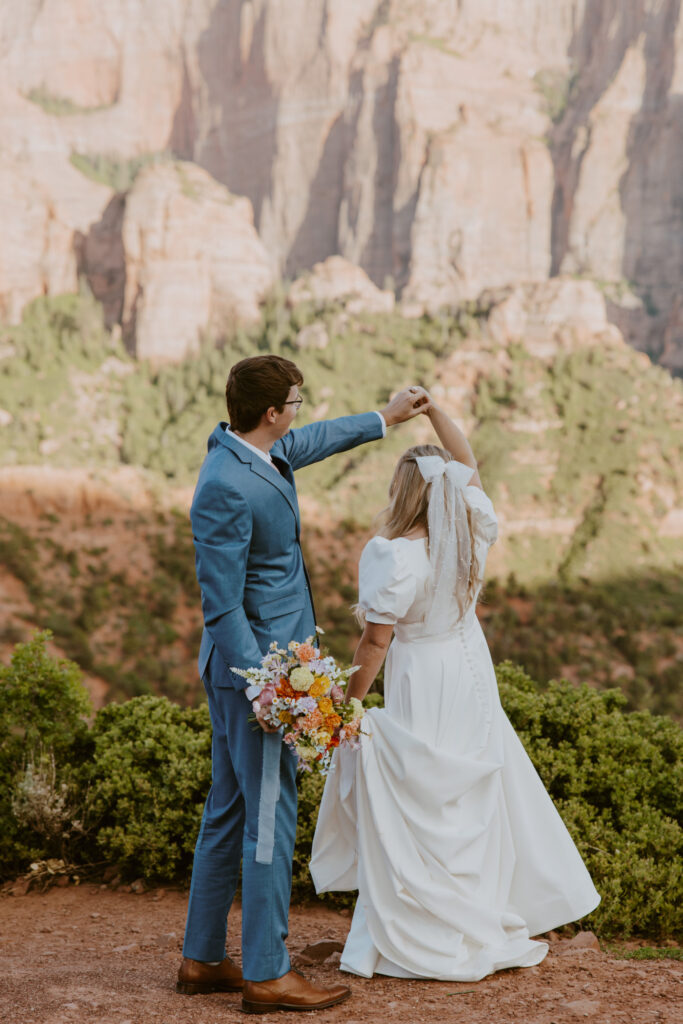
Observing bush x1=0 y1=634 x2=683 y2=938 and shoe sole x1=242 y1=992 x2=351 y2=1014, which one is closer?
shoe sole x1=242 y1=992 x2=351 y2=1014

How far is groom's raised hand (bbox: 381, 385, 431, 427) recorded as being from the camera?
321 cm

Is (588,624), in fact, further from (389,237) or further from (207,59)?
(207,59)

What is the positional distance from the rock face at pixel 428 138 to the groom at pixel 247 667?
148 feet

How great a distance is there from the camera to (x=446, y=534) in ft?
9.80

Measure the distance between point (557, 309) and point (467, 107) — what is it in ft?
66.7

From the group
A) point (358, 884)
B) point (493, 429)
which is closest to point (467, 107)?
point (493, 429)

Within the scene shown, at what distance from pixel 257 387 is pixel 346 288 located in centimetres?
4345

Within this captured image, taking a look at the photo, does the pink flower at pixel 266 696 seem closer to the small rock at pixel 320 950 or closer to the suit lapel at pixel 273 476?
the suit lapel at pixel 273 476

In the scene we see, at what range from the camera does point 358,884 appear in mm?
3059

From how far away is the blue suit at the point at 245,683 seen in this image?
8.86 feet

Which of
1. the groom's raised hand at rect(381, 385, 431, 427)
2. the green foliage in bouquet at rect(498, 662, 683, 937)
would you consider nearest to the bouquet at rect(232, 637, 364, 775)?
the groom's raised hand at rect(381, 385, 431, 427)

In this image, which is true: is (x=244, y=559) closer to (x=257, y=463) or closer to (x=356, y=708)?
(x=257, y=463)

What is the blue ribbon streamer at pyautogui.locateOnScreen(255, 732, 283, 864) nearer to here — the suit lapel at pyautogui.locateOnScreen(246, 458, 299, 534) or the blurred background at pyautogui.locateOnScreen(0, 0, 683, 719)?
the suit lapel at pyautogui.locateOnScreen(246, 458, 299, 534)

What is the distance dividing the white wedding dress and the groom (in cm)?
29
